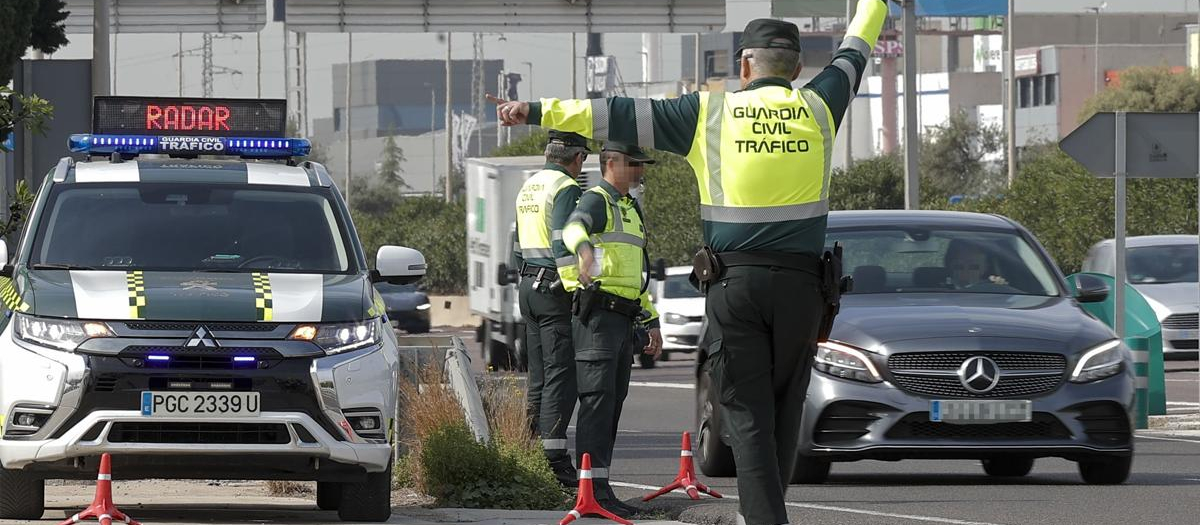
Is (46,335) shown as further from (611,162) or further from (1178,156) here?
(1178,156)

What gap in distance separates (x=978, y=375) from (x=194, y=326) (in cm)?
411

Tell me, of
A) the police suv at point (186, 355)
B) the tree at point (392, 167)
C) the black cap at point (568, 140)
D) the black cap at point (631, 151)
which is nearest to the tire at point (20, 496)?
the police suv at point (186, 355)

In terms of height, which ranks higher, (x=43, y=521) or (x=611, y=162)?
(x=611, y=162)

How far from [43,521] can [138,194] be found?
1827 millimetres

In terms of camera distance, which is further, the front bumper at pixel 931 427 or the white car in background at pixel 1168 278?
the white car in background at pixel 1168 278

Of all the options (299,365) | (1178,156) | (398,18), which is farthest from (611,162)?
(398,18)

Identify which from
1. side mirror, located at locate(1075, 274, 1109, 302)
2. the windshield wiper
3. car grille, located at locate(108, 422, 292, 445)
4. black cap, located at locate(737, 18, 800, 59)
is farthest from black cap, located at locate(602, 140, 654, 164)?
side mirror, located at locate(1075, 274, 1109, 302)

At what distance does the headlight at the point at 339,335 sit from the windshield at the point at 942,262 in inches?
147

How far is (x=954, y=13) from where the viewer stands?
120938 millimetres

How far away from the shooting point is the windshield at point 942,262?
12859 mm

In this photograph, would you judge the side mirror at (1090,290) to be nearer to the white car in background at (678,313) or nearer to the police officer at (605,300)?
the police officer at (605,300)

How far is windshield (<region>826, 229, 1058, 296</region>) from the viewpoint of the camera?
42.2 feet

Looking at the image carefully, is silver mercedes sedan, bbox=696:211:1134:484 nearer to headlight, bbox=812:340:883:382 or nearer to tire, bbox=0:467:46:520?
headlight, bbox=812:340:883:382

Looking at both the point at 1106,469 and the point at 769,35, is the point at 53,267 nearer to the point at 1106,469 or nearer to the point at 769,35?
the point at 769,35
